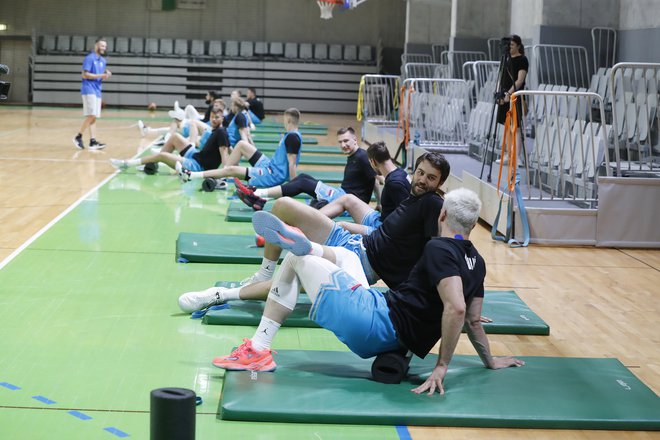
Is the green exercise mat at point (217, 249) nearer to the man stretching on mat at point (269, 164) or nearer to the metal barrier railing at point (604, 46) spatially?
the man stretching on mat at point (269, 164)

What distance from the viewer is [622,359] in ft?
16.5

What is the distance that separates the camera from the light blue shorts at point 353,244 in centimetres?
530

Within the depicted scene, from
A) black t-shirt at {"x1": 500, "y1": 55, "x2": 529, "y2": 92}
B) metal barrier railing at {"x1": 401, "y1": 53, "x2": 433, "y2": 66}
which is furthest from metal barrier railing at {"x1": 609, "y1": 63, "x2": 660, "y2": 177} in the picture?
metal barrier railing at {"x1": 401, "y1": 53, "x2": 433, "y2": 66}

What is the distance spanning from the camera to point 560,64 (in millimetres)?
13148

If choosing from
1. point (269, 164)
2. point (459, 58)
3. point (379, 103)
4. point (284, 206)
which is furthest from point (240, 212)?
point (379, 103)

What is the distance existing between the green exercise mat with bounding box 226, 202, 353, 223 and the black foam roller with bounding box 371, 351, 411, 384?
188 inches

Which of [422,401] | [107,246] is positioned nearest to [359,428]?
[422,401]

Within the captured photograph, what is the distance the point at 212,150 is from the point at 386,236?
267 inches

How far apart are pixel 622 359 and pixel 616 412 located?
103cm

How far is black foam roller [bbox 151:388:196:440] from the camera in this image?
254 cm

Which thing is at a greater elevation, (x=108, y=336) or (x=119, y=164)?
(x=119, y=164)

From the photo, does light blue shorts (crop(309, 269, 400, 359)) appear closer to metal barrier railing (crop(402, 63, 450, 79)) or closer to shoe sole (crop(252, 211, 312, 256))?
shoe sole (crop(252, 211, 312, 256))

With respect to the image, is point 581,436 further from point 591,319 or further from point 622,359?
point 591,319

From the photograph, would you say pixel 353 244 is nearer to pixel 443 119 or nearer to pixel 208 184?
pixel 208 184
